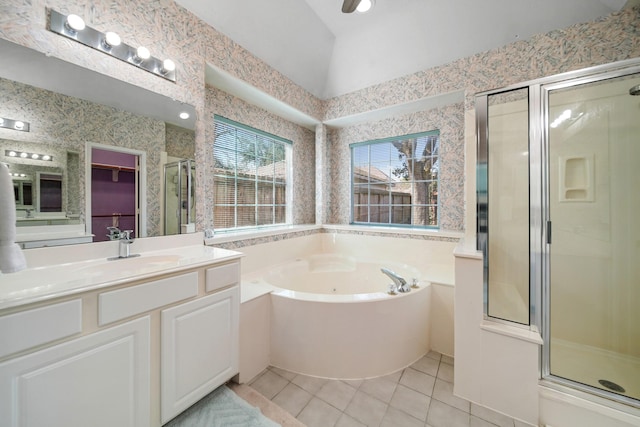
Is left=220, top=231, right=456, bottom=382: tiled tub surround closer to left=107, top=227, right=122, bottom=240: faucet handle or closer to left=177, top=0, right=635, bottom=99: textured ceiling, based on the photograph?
left=107, top=227, right=122, bottom=240: faucet handle

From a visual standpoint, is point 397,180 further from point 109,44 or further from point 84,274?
point 84,274

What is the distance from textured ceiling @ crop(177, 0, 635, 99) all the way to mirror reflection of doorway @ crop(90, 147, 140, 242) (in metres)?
1.30

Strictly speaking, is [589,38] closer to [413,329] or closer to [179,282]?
A: [413,329]

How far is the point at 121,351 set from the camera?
1.07 m

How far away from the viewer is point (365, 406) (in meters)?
1.48

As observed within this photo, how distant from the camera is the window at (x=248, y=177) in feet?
8.51

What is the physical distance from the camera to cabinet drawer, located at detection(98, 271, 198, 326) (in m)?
1.04

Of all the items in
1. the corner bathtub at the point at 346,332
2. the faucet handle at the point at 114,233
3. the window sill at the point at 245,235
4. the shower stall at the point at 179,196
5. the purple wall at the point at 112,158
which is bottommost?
the corner bathtub at the point at 346,332

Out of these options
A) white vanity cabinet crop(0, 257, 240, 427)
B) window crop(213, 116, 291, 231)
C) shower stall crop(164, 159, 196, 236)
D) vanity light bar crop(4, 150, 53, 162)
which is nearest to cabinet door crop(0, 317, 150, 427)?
white vanity cabinet crop(0, 257, 240, 427)

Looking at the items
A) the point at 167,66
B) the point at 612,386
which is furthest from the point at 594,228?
the point at 167,66

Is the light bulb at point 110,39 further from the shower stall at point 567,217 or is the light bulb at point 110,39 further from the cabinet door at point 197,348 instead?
the shower stall at point 567,217

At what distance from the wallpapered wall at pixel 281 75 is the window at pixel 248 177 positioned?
0.19m

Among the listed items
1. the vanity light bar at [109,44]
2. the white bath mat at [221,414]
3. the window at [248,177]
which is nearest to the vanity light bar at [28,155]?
the vanity light bar at [109,44]

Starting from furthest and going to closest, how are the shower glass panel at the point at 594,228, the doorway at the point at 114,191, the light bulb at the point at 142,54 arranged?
the shower glass panel at the point at 594,228 → the light bulb at the point at 142,54 → the doorway at the point at 114,191
